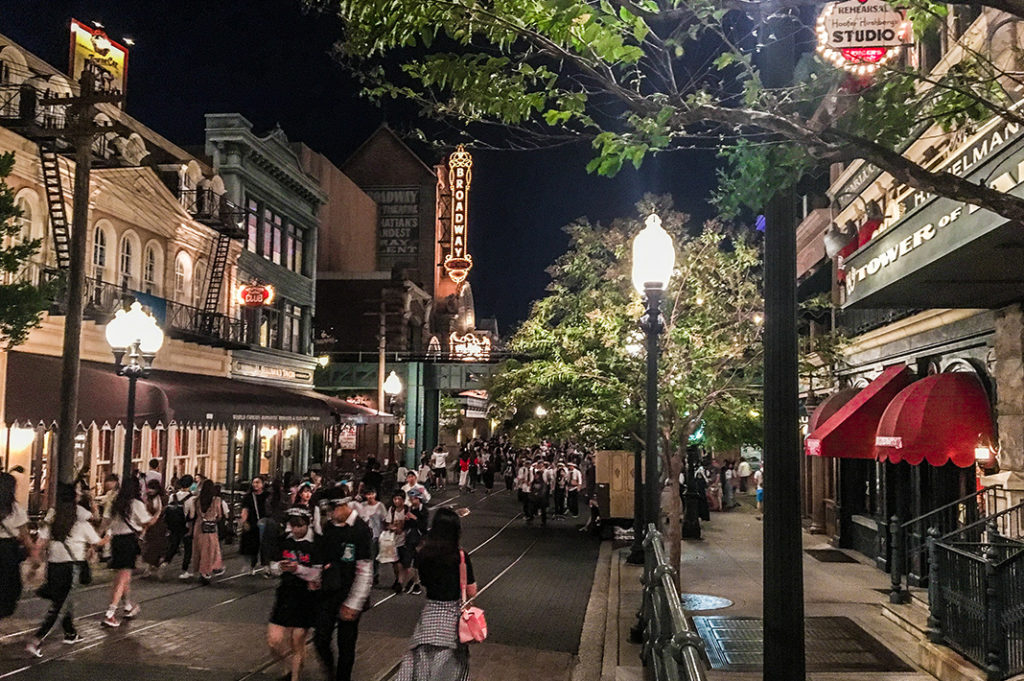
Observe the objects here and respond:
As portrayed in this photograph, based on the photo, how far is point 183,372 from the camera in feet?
88.1

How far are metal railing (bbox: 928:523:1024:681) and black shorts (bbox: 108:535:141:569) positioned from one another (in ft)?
30.8

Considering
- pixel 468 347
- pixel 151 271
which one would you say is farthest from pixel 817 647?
pixel 468 347

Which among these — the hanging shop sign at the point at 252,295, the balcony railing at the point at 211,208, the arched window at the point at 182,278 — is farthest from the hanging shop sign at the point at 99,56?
the hanging shop sign at the point at 252,295

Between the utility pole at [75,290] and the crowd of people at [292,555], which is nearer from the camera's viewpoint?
the crowd of people at [292,555]

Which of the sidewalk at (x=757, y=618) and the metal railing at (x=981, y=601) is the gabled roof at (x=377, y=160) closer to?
the sidewalk at (x=757, y=618)

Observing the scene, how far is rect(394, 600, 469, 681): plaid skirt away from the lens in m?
7.08

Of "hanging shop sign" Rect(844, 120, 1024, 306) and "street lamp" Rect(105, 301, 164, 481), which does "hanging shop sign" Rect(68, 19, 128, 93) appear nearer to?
"street lamp" Rect(105, 301, 164, 481)

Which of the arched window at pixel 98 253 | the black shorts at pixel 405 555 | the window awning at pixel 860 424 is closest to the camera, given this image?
the black shorts at pixel 405 555

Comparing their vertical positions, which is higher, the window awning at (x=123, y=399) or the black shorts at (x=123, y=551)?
the window awning at (x=123, y=399)

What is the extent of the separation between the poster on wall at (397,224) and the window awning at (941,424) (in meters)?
55.1

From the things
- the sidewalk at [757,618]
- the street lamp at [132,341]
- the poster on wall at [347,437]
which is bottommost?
the sidewalk at [757,618]

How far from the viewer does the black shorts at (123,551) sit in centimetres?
1130

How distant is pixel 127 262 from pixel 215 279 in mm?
4157

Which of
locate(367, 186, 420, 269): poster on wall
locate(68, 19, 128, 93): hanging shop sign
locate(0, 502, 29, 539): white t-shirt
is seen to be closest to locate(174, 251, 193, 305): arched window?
locate(68, 19, 128, 93): hanging shop sign
